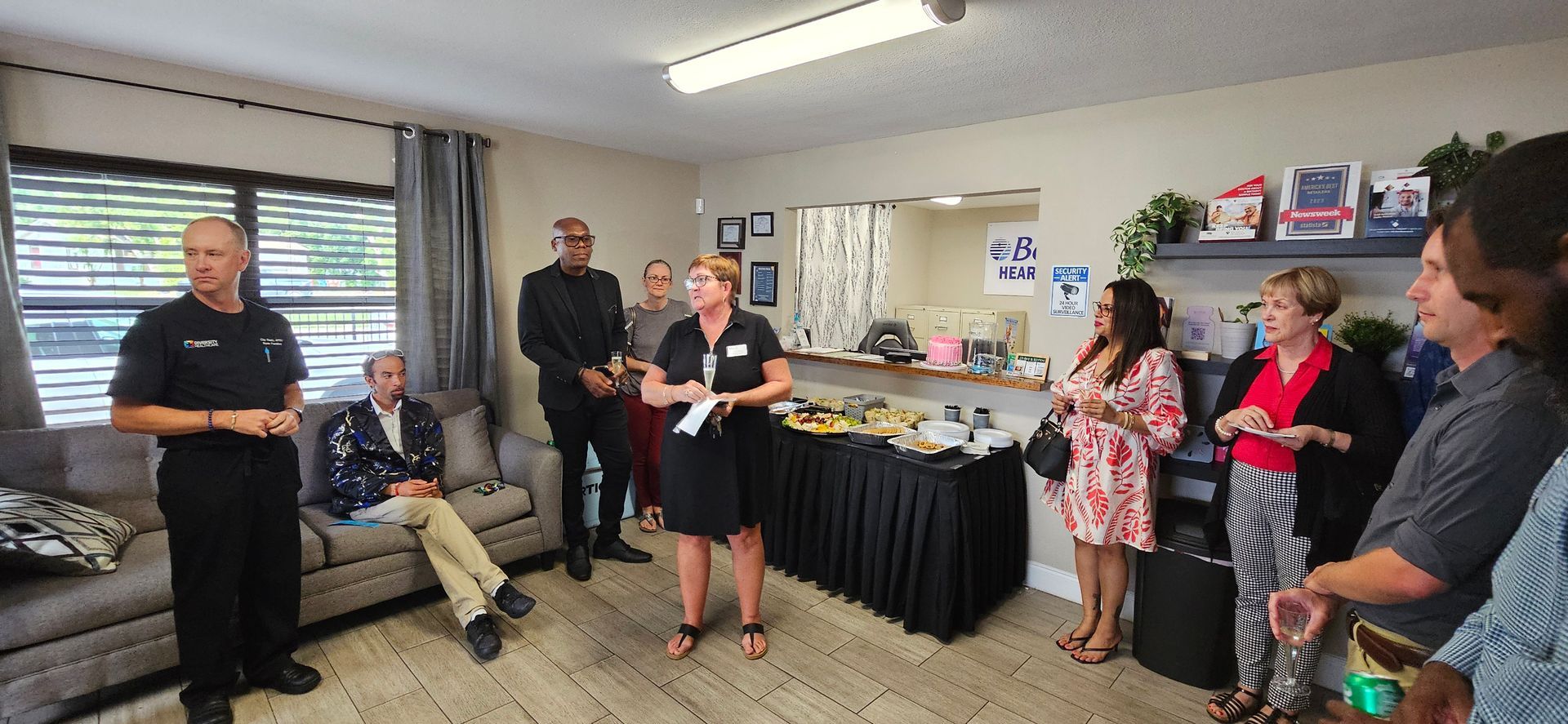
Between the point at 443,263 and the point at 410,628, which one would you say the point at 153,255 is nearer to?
the point at 443,263

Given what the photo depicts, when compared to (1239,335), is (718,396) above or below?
below

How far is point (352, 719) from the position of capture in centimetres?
221

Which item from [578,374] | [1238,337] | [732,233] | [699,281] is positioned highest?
[732,233]

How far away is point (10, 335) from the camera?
102 inches

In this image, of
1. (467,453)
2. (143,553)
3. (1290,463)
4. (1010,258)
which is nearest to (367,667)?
(143,553)

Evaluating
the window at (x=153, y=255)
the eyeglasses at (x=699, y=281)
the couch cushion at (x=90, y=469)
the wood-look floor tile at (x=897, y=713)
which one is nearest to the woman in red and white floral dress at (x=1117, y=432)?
the wood-look floor tile at (x=897, y=713)

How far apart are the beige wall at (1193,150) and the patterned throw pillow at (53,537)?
3543 mm

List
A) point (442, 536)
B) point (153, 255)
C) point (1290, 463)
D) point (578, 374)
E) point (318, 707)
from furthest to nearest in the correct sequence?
point (578, 374) < point (153, 255) < point (442, 536) < point (318, 707) < point (1290, 463)

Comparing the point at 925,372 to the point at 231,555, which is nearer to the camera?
the point at 231,555

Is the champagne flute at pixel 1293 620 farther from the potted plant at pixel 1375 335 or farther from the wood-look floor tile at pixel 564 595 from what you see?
the wood-look floor tile at pixel 564 595

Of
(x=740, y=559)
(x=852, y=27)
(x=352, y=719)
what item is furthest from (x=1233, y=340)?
(x=352, y=719)

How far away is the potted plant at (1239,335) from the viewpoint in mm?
2576

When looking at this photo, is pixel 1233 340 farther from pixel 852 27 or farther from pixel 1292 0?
pixel 852 27

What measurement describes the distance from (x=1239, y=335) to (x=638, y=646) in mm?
2792
